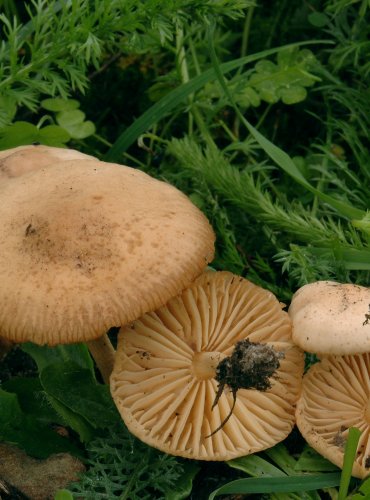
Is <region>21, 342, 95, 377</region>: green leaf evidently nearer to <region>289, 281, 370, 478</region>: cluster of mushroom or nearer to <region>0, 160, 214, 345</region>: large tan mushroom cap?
<region>0, 160, 214, 345</region>: large tan mushroom cap

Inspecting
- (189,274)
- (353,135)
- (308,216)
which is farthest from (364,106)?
(189,274)

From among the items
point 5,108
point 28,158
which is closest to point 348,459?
point 28,158

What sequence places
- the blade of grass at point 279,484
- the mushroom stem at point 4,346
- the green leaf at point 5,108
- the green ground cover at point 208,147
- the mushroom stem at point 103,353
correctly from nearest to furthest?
the blade of grass at point 279,484 → the green ground cover at point 208,147 → the mushroom stem at point 103,353 → the mushroom stem at point 4,346 → the green leaf at point 5,108

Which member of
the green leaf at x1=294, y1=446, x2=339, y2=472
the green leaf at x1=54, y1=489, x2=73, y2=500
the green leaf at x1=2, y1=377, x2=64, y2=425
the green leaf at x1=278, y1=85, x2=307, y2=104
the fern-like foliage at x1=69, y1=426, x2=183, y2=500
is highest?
the green leaf at x1=278, y1=85, x2=307, y2=104

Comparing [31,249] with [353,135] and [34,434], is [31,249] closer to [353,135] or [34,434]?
[34,434]

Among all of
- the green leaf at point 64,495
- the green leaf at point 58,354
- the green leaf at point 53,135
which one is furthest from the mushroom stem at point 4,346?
the green leaf at point 53,135

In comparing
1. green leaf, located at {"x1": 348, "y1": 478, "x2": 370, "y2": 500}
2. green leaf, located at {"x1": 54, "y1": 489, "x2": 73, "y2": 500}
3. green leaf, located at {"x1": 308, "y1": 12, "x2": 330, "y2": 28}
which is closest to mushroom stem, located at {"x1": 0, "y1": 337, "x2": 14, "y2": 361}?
green leaf, located at {"x1": 54, "y1": 489, "x2": 73, "y2": 500}

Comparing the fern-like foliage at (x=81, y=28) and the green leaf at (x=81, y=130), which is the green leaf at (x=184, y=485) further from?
the green leaf at (x=81, y=130)
